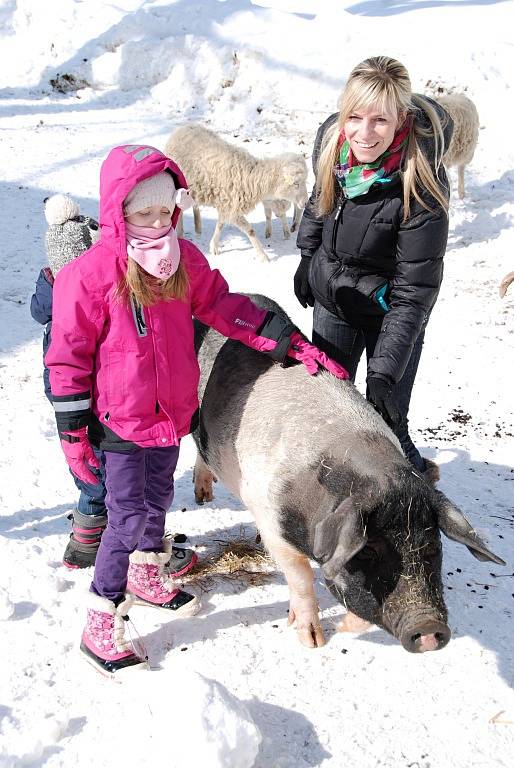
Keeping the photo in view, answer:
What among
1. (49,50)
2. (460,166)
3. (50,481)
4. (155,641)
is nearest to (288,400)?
(155,641)

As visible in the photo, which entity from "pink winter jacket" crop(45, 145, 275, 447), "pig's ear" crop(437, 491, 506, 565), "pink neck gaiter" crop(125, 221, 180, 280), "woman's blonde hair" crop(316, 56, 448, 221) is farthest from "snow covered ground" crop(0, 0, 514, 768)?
"woman's blonde hair" crop(316, 56, 448, 221)

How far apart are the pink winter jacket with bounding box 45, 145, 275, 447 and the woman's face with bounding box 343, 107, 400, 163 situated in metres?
0.79

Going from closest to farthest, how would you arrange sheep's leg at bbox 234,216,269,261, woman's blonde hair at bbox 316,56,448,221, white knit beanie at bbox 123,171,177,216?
1. white knit beanie at bbox 123,171,177,216
2. woman's blonde hair at bbox 316,56,448,221
3. sheep's leg at bbox 234,216,269,261

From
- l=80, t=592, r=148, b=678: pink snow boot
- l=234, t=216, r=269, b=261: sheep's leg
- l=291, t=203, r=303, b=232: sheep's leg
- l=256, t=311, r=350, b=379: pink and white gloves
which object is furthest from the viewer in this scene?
l=291, t=203, r=303, b=232: sheep's leg

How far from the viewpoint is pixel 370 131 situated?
9.69 feet

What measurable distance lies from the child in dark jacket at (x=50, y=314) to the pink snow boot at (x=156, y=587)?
0.44 feet

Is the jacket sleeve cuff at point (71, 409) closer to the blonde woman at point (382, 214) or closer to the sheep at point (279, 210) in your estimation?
the blonde woman at point (382, 214)

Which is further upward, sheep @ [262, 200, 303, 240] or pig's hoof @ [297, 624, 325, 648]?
sheep @ [262, 200, 303, 240]

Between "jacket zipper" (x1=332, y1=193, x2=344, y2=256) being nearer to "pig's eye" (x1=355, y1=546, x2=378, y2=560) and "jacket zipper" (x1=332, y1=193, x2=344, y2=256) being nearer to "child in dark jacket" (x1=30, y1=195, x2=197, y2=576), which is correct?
"child in dark jacket" (x1=30, y1=195, x2=197, y2=576)

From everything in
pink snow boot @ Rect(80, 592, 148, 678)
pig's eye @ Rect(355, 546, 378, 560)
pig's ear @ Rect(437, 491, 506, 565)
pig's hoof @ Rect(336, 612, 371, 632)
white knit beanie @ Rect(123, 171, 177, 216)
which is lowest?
pig's hoof @ Rect(336, 612, 371, 632)

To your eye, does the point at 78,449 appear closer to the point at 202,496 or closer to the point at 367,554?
the point at 367,554

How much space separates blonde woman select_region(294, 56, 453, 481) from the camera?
9.73 ft

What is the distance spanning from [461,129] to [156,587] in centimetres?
839

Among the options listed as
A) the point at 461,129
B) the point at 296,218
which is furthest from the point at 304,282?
the point at 461,129
